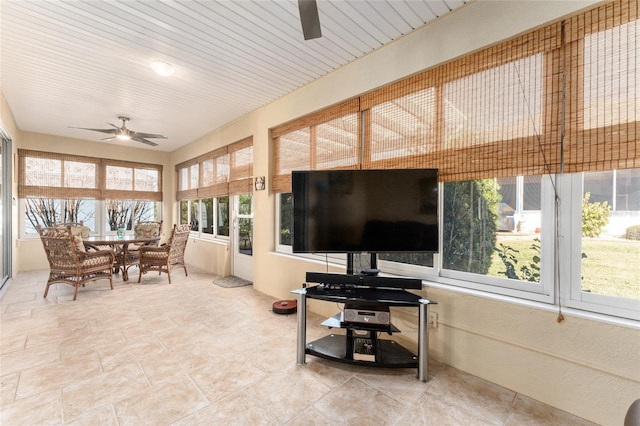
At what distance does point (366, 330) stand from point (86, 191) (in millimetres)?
6812

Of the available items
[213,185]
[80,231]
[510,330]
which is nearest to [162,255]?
[213,185]

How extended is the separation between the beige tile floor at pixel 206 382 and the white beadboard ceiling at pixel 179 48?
2710mm

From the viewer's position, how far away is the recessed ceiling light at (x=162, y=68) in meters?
2.84

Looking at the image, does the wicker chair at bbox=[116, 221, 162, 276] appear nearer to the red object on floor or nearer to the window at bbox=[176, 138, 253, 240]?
the window at bbox=[176, 138, 253, 240]

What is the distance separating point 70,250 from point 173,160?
3722 millimetres

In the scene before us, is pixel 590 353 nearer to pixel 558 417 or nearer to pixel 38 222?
pixel 558 417

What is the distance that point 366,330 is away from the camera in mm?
2156

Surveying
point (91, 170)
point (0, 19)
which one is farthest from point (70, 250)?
point (91, 170)

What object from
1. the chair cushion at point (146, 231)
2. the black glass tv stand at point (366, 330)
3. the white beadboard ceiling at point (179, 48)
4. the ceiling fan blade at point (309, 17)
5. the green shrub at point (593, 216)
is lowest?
the black glass tv stand at point (366, 330)

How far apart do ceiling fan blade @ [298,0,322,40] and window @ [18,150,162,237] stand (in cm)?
665

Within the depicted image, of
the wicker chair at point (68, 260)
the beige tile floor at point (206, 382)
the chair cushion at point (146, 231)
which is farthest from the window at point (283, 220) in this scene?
the chair cushion at point (146, 231)

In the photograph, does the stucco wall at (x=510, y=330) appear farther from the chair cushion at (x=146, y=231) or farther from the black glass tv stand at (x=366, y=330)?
the chair cushion at (x=146, y=231)

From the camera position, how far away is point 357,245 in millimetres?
2355

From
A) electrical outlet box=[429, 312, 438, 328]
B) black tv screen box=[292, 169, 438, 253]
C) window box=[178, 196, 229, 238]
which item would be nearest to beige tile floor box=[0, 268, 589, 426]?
electrical outlet box=[429, 312, 438, 328]
